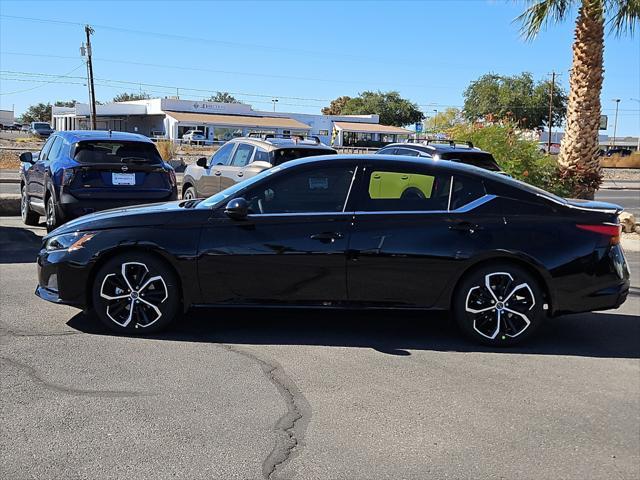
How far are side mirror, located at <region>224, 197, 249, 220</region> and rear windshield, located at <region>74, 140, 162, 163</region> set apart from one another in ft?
16.2

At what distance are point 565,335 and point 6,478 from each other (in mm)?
4856

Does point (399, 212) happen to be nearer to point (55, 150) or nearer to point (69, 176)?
point (69, 176)

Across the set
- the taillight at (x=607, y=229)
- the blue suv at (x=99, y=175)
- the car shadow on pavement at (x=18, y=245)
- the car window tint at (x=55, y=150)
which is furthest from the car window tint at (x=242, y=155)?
the taillight at (x=607, y=229)

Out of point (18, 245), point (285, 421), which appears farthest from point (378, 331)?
point (18, 245)

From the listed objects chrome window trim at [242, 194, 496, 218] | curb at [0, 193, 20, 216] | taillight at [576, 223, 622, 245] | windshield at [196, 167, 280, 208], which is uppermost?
windshield at [196, 167, 280, 208]

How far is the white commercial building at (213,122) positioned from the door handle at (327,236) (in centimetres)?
6288

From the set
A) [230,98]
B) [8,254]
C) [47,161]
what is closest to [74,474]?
[8,254]

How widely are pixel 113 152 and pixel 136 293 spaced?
5.00 metres

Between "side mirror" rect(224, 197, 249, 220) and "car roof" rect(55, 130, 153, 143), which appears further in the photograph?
"car roof" rect(55, 130, 153, 143)

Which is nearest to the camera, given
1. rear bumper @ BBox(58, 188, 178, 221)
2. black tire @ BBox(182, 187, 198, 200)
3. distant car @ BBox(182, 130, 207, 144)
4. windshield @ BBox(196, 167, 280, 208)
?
windshield @ BBox(196, 167, 280, 208)

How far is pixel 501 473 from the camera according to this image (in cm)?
374

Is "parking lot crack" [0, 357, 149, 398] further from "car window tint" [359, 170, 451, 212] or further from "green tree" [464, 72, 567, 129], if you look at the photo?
"green tree" [464, 72, 567, 129]

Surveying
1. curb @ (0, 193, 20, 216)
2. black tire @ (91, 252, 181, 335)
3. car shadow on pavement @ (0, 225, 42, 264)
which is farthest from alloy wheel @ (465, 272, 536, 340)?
curb @ (0, 193, 20, 216)

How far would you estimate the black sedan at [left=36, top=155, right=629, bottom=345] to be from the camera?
5.73 metres
